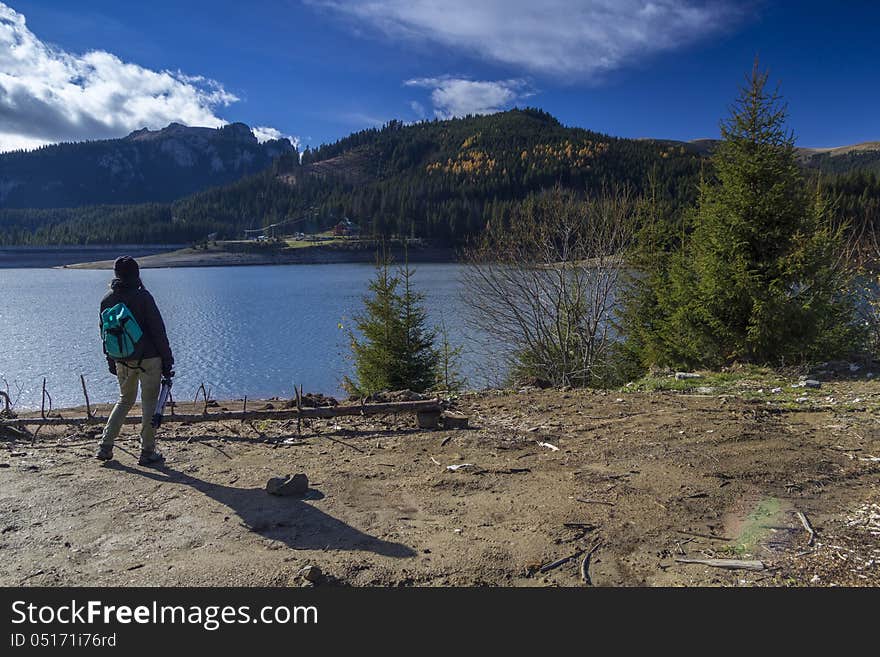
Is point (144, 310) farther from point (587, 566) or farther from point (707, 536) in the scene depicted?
point (707, 536)

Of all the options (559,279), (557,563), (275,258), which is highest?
(275,258)

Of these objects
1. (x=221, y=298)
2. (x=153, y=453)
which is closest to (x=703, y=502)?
(x=153, y=453)

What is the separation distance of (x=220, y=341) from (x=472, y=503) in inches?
1117

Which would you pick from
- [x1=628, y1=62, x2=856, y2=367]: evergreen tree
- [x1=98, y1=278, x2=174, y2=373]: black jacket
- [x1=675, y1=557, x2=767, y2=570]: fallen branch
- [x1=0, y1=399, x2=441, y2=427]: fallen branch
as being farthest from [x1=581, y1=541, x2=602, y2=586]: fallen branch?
[x1=628, y1=62, x2=856, y2=367]: evergreen tree

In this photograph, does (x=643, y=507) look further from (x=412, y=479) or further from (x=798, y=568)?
(x=412, y=479)

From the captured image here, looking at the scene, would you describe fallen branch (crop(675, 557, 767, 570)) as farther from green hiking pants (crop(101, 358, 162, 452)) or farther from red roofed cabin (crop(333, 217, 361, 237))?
red roofed cabin (crop(333, 217, 361, 237))

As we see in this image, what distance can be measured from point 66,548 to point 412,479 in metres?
2.89

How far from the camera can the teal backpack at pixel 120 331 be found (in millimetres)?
5555

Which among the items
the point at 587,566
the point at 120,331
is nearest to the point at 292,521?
the point at 587,566

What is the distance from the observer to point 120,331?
5.56 m

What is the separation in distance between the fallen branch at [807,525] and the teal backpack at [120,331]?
6.16m

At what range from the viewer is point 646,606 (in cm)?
325

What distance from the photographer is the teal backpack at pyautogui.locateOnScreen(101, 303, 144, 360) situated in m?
5.55

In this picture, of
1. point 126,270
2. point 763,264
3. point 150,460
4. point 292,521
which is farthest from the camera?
point 763,264
